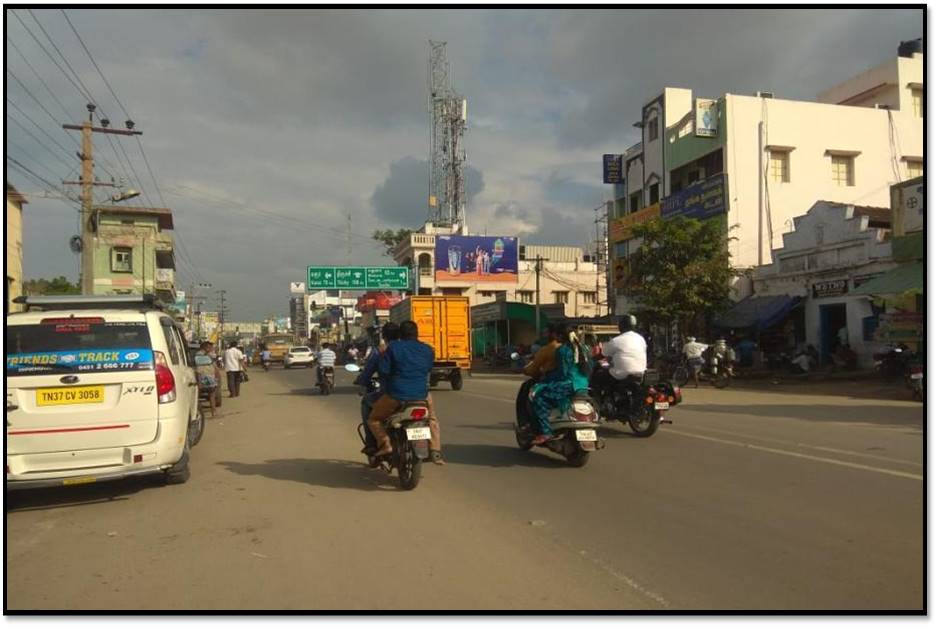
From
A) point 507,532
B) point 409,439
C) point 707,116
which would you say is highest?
point 707,116

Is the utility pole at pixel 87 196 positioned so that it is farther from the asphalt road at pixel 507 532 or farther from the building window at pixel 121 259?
the building window at pixel 121 259

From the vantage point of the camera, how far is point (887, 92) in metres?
31.4

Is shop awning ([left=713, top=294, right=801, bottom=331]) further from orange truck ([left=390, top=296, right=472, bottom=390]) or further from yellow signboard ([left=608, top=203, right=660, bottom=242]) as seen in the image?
orange truck ([left=390, top=296, right=472, bottom=390])

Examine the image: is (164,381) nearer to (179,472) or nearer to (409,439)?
(179,472)

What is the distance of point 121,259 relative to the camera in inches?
2015

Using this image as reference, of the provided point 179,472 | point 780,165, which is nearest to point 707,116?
point 780,165

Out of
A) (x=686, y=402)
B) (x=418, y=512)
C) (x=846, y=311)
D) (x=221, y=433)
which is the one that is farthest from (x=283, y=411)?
(x=846, y=311)

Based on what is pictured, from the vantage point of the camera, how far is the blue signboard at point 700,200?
92.0ft

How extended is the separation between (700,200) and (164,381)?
26368 millimetres

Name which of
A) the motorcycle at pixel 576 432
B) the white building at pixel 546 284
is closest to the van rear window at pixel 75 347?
the motorcycle at pixel 576 432

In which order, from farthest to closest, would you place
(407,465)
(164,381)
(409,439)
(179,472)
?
(179,472) → (407,465) → (409,439) → (164,381)

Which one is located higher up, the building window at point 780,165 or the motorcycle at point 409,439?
the building window at point 780,165

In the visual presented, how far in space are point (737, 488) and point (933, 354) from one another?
5051mm

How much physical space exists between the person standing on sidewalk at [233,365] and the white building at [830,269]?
54.6ft
